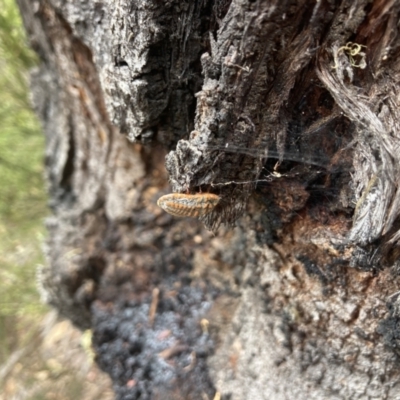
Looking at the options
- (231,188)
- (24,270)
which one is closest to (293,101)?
(231,188)

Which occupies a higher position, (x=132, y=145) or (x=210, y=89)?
(x=210, y=89)

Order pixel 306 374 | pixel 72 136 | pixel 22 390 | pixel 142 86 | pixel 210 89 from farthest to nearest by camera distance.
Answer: pixel 22 390, pixel 72 136, pixel 306 374, pixel 142 86, pixel 210 89

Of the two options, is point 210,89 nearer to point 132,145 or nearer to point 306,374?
point 132,145

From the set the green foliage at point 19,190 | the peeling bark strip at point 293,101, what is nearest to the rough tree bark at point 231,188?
the peeling bark strip at point 293,101

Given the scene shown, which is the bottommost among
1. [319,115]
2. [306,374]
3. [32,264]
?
[32,264]

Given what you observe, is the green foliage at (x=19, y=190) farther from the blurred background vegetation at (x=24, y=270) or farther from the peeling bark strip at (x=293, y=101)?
the peeling bark strip at (x=293, y=101)

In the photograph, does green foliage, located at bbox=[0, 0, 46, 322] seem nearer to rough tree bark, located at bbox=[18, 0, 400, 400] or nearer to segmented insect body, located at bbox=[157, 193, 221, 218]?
rough tree bark, located at bbox=[18, 0, 400, 400]

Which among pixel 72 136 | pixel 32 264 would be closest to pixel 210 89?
pixel 72 136
